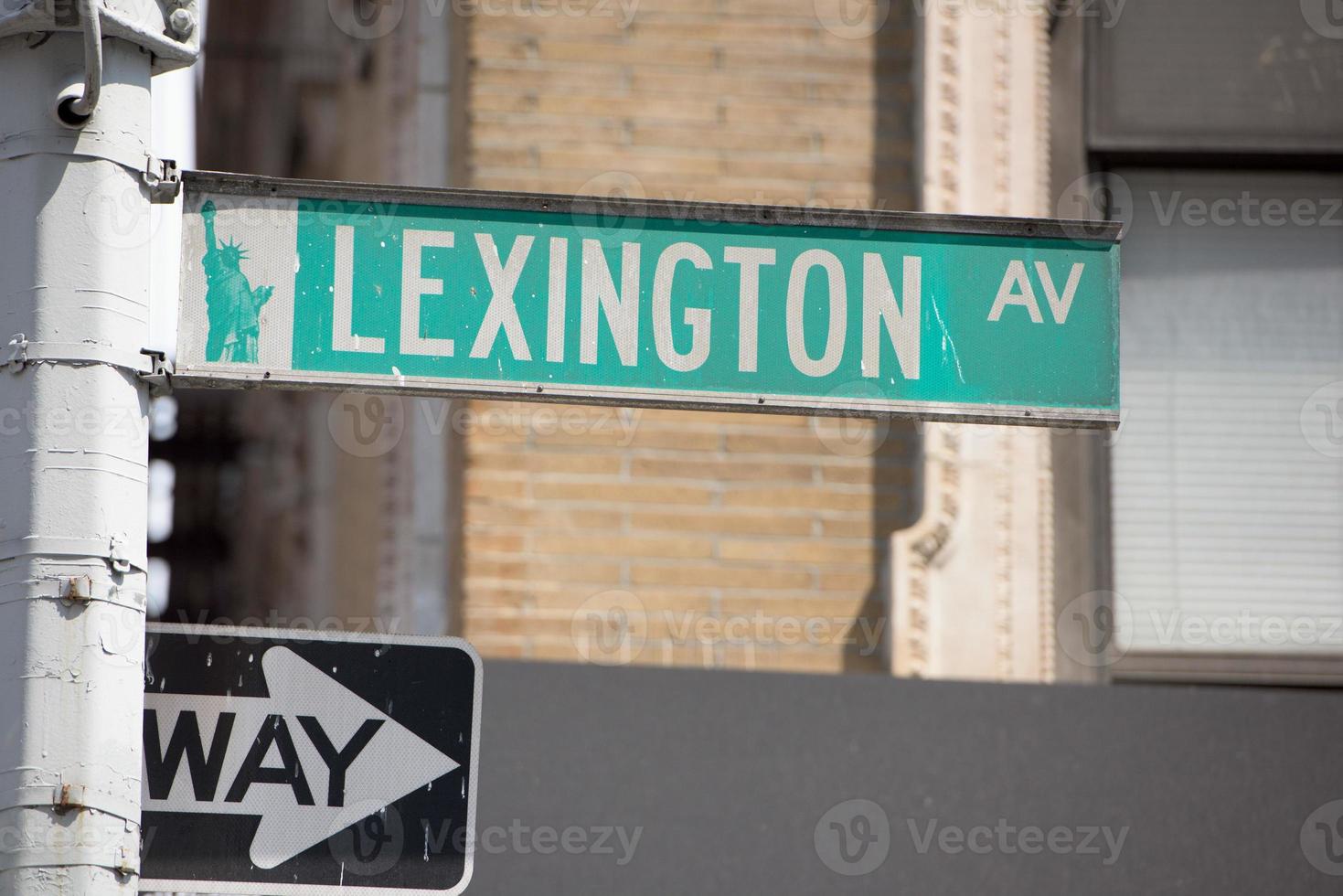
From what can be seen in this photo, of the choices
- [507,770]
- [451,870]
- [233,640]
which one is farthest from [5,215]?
[507,770]

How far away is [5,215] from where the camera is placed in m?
2.36

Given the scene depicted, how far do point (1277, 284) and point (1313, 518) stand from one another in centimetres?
88

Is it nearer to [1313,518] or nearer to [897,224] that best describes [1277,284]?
[1313,518]

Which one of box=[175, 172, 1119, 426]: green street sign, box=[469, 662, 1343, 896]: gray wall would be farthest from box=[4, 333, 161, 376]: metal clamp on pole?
box=[469, 662, 1343, 896]: gray wall

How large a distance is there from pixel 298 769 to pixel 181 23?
3.81ft

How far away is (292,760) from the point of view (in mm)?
2604

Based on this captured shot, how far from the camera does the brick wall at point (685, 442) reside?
545 centimetres

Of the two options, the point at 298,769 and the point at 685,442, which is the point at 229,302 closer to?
the point at 298,769

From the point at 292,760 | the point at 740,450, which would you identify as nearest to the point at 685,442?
the point at 740,450

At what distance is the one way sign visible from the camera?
2566mm

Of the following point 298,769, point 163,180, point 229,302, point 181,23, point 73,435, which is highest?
point 181,23

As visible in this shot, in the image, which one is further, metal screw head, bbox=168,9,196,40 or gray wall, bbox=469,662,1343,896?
gray wall, bbox=469,662,1343,896

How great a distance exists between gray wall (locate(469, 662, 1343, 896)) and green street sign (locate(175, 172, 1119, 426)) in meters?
1.97

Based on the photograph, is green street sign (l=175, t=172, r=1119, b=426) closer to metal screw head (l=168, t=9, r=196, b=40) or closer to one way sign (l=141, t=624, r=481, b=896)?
metal screw head (l=168, t=9, r=196, b=40)
